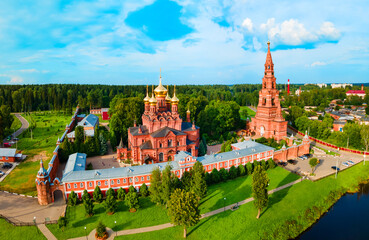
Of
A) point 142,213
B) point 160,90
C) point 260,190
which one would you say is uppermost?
point 160,90

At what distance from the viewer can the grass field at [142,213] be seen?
2116 centimetres

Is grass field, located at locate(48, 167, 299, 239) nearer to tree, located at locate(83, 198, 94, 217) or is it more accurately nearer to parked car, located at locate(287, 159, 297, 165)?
tree, located at locate(83, 198, 94, 217)

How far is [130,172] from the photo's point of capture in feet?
87.7

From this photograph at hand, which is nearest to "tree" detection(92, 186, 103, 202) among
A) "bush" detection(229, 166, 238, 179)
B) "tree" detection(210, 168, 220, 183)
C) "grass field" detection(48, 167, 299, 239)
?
"grass field" detection(48, 167, 299, 239)

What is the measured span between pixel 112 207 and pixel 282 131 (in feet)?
113

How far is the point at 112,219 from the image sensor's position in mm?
22297

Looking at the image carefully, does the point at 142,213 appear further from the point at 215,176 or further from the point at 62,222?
the point at 215,176

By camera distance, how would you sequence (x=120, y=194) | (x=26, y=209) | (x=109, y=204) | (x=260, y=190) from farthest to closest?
(x=120, y=194) < (x=26, y=209) < (x=109, y=204) < (x=260, y=190)

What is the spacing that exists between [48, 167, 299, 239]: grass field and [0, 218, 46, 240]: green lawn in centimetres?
114

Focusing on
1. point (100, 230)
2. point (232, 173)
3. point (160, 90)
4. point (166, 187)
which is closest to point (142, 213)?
point (166, 187)

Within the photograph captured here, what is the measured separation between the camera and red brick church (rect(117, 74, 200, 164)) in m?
34.6

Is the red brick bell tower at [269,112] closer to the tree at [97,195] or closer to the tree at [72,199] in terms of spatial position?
the tree at [97,195]

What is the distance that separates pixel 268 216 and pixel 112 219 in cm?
1470

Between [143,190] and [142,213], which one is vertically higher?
[143,190]
